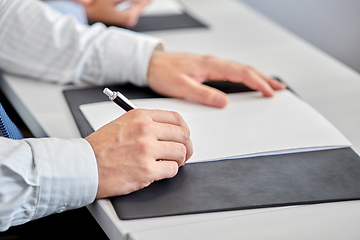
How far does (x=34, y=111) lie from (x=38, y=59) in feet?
0.58

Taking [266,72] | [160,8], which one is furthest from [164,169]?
[160,8]

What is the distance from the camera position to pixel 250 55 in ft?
3.52

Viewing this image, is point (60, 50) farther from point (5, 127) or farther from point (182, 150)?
point (182, 150)

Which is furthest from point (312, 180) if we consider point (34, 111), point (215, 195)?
point (34, 111)

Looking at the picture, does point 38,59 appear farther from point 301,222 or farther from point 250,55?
point 301,222

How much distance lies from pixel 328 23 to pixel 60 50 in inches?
66.2

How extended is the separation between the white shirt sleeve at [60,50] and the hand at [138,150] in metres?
0.29

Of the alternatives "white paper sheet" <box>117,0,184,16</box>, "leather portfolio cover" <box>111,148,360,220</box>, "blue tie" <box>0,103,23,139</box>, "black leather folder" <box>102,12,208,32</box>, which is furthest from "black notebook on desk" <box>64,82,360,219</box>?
"white paper sheet" <box>117,0,184,16</box>

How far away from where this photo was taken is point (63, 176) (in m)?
0.55

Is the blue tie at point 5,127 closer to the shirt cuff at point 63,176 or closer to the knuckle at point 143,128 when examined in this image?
the shirt cuff at point 63,176

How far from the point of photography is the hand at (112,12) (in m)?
1.22

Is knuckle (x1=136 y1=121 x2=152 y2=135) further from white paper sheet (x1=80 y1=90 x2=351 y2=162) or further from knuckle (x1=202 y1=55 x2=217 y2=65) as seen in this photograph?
knuckle (x1=202 y1=55 x2=217 y2=65)

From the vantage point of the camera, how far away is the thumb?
79 centimetres

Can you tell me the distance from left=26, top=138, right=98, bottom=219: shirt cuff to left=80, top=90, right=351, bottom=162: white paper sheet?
14 cm
